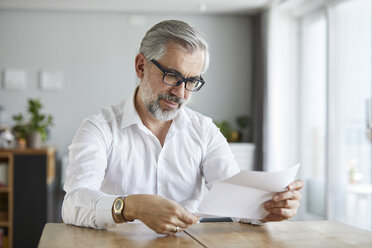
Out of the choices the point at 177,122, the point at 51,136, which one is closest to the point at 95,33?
the point at 51,136

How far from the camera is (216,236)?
145 cm

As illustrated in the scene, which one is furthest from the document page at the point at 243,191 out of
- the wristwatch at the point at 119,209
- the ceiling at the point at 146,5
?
the ceiling at the point at 146,5

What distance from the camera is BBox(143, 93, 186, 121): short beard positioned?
1.87 metres

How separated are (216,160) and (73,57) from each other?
511 cm

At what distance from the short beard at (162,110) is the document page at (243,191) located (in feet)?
1.70

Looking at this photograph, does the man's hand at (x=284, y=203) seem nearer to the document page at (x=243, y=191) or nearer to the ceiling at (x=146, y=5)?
the document page at (x=243, y=191)

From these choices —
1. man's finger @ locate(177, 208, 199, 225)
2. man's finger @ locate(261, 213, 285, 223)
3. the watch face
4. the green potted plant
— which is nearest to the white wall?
the green potted plant

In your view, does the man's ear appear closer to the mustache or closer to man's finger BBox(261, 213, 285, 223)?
the mustache

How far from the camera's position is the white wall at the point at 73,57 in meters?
6.61

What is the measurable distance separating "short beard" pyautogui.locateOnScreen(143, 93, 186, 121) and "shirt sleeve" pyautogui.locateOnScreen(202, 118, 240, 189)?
8.3 inches

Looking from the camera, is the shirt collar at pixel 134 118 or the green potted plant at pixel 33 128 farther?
the green potted plant at pixel 33 128

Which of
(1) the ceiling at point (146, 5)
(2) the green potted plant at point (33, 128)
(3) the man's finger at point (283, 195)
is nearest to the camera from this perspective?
(3) the man's finger at point (283, 195)

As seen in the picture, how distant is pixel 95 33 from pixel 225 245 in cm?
575

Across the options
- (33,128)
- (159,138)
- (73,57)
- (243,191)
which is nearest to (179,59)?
(159,138)
